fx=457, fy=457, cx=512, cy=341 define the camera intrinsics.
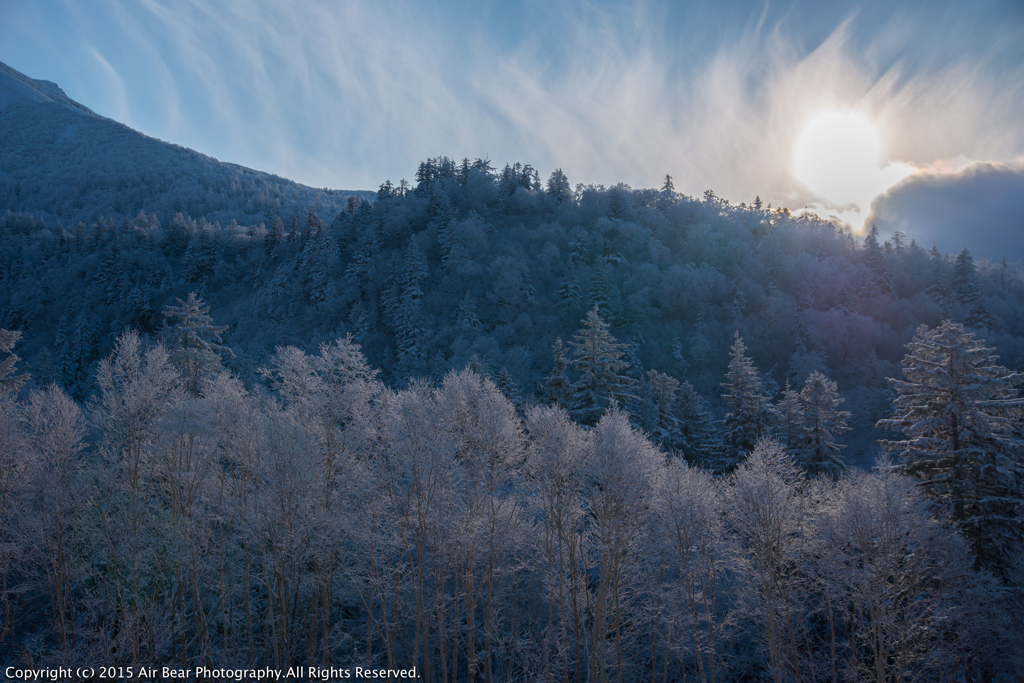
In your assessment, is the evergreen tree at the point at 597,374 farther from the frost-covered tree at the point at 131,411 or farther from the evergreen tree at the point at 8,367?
the evergreen tree at the point at 8,367

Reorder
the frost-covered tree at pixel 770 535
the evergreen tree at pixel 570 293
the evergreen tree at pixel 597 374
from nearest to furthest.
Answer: the frost-covered tree at pixel 770 535, the evergreen tree at pixel 597 374, the evergreen tree at pixel 570 293

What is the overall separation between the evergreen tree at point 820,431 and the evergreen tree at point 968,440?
6.07 m

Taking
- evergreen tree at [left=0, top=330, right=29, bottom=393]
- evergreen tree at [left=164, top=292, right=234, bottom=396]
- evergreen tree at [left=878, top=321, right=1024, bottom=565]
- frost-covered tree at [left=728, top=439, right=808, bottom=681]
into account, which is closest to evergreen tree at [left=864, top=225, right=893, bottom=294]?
evergreen tree at [left=878, top=321, right=1024, bottom=565]

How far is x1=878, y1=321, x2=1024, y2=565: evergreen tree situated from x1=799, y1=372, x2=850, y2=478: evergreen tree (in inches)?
239

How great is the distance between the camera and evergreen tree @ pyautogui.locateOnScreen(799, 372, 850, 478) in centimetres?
2561

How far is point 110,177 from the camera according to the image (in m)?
126

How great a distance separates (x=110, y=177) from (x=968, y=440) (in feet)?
572

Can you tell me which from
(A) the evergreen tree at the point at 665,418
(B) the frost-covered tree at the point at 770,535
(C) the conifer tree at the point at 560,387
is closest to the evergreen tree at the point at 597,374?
(C) the conifer tree at the point at 560,387

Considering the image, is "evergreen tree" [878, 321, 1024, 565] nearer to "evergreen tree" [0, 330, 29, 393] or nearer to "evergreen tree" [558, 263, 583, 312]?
"evergreen tree" [558, 263, 583, 312]

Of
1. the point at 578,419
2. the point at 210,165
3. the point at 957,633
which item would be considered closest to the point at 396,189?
the point at 578,419

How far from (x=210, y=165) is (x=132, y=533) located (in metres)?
195

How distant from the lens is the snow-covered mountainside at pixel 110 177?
113125mm

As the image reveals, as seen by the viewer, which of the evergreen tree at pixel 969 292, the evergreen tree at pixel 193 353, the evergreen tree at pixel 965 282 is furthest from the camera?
the evergreen tree at pixel 965 282

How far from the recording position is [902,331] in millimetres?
56438
